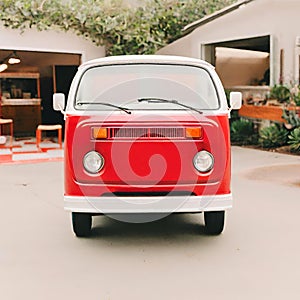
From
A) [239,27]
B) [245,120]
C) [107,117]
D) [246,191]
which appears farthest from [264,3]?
[107,117]

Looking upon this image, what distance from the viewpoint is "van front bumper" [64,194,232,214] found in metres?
3.68

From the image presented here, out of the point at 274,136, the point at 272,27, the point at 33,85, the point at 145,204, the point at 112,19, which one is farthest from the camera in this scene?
the point at 33,85

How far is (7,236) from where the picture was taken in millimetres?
4230

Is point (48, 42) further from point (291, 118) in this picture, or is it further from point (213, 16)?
point (291, 118)

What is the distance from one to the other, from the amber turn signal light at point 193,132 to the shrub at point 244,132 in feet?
25.7

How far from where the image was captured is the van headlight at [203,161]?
3.73m

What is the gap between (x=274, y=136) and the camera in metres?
10.1

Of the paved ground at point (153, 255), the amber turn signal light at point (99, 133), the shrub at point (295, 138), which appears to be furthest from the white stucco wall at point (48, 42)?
the amber turn signal light at point (99, 133)

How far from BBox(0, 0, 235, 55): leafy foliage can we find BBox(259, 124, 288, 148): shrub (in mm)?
3800

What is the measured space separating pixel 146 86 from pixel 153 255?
162 cm

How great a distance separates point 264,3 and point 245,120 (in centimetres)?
288

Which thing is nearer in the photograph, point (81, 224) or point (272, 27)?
point (81, 224)

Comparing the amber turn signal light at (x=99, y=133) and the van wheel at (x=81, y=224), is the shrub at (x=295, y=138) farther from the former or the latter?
the amber turn signal light at (x=99, y=133)

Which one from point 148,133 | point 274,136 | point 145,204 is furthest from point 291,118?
point 145,204
